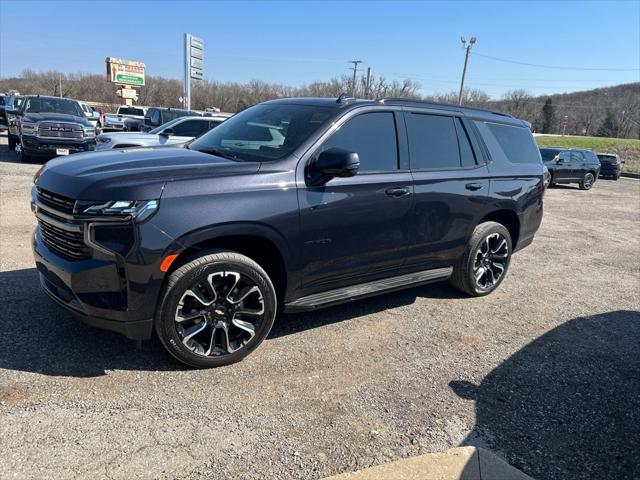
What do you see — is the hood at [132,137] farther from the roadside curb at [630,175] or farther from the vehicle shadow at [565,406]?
the roadside curb at [630,175]

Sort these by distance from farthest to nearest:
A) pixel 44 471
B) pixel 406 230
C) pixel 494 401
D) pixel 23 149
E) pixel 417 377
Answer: pixel 23 149 → pixel 406 230 → pixel 417 377 → pixel 494 401 → pixel 44 471

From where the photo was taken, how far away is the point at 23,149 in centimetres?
1357

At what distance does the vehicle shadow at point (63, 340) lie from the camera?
11.2ft

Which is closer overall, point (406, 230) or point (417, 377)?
point (417, 377)

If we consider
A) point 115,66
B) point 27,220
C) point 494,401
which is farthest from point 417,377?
point 115,66

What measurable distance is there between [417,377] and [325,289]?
39.0 inches

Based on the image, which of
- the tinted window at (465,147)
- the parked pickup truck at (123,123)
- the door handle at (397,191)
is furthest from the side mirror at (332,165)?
the parked pickup truck at (123,123)

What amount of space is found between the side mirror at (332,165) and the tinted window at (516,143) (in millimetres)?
2516

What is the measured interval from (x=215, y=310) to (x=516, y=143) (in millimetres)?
4146

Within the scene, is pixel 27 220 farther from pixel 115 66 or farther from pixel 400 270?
pixel 115 66

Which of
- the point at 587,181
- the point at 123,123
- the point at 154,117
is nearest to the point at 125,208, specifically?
the point at 154,117

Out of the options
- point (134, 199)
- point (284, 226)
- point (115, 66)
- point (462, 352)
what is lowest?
point (462, 352)

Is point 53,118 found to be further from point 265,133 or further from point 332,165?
point 332,165

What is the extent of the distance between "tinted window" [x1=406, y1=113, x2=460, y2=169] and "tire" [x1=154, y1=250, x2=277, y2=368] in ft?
6.28
